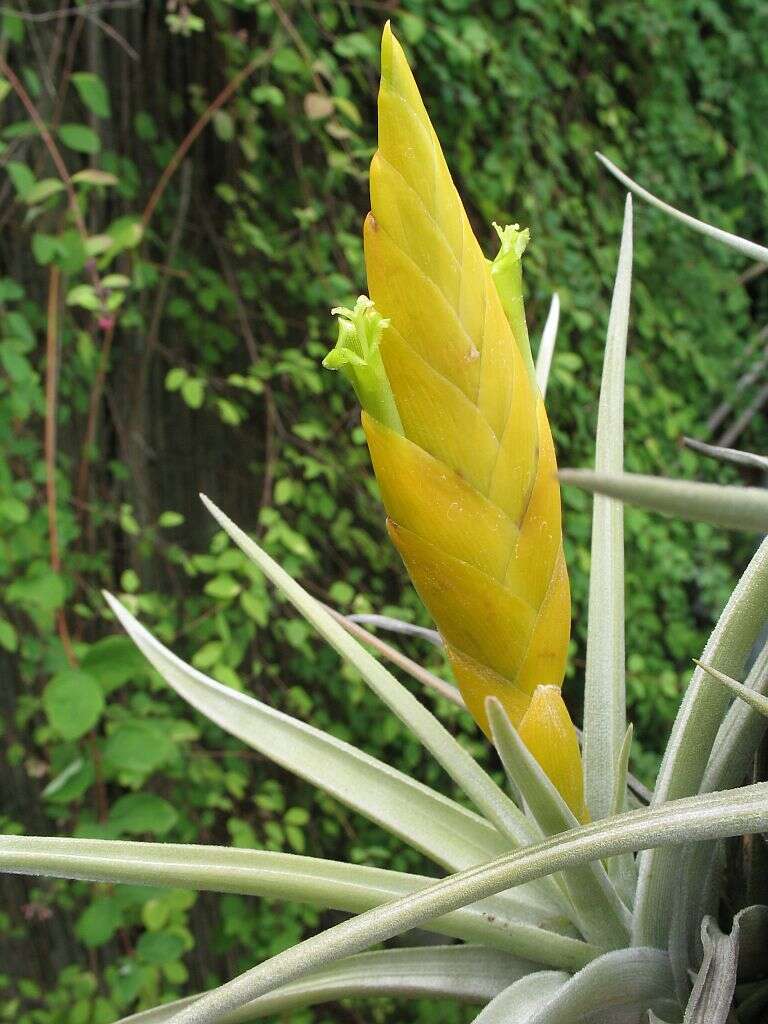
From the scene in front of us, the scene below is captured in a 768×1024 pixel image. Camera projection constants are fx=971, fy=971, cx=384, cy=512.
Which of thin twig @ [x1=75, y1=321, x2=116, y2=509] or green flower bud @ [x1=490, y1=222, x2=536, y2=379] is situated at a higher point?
green flower bud @ [x1=490, y1=222, x2=536, y2=379]

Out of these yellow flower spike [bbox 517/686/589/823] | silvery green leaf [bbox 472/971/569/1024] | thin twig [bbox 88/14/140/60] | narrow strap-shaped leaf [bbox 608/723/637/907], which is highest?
thin twig [bbox 88/14/140/60]

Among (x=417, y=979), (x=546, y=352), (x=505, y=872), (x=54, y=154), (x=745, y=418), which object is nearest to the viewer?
(x=505, y=872)

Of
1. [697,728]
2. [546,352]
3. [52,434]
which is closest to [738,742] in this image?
[697,728]

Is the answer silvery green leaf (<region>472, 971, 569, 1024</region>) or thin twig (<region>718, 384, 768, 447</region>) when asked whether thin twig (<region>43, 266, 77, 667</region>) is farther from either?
thin twig (<region>718, 384, 768, 447</region>)

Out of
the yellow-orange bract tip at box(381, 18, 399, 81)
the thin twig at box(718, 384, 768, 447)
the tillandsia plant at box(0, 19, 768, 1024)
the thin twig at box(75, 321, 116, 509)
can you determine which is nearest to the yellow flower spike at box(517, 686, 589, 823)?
the tillandsia plant at box(0, 19, 768, 1024)

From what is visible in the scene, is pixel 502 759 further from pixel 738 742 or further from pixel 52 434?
pixel 52 434

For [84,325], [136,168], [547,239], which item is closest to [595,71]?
[547,239]

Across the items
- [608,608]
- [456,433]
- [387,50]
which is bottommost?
[608,608]
